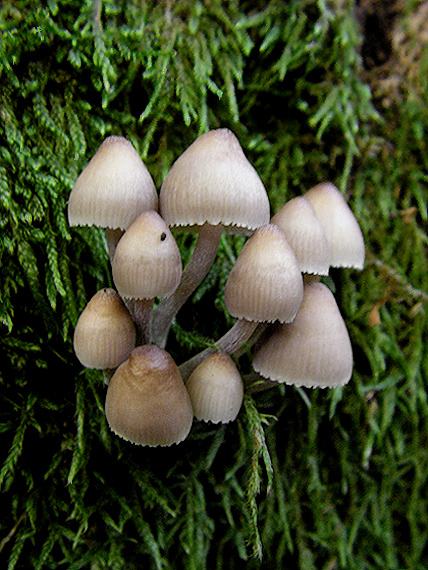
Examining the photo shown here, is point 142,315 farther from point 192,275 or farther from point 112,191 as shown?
point 112,191

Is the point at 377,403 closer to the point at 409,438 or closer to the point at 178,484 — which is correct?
the point at 409,438

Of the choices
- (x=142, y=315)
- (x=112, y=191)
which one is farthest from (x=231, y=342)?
(x=112, y=191)

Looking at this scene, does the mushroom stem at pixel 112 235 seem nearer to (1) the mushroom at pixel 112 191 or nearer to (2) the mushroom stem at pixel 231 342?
(1) the mushroom at pixel 112 191

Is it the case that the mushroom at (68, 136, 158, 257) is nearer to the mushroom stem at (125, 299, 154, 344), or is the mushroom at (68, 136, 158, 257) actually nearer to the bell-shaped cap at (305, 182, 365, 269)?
the mushroom stem at (125, 299, 154, 344)

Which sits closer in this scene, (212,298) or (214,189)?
(214,189)

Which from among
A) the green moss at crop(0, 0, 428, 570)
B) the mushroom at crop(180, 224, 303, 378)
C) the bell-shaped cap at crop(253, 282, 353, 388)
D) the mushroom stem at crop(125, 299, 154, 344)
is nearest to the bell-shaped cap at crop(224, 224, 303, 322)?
the mushroom at crop(180, 224, 303, 378)

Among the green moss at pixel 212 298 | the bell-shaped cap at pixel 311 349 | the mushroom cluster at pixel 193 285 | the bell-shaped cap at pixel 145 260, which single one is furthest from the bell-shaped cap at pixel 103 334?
the bell-shaped cap at pixel 311 349

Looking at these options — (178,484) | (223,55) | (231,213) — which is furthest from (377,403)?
(223,55)
